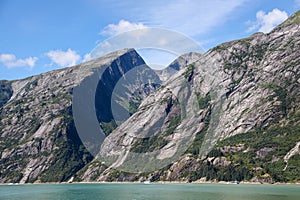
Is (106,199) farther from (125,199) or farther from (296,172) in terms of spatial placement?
(296,172)

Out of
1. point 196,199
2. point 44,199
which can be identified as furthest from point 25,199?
point 196,199

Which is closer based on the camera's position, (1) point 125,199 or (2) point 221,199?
(2) point 221,199

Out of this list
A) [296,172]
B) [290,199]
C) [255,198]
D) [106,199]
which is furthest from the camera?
[296,172]

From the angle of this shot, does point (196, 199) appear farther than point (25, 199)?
No

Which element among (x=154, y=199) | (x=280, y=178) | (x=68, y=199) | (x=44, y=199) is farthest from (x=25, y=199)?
(x=280, y=178)

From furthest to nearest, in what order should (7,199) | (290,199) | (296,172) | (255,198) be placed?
(296,172) → (7,199) → (255,198) → (290,199)

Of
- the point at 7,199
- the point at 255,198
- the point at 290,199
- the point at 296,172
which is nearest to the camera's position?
the point at 290,199

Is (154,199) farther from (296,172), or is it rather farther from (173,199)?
(296,172)

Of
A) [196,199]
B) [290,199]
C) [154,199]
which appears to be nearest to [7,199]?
[154,199]

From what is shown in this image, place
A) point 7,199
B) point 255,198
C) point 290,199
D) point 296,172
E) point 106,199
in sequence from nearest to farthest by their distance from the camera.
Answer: point 290,199 → point 255,198 → point 106,199 → point 7,199 → point 296,172
